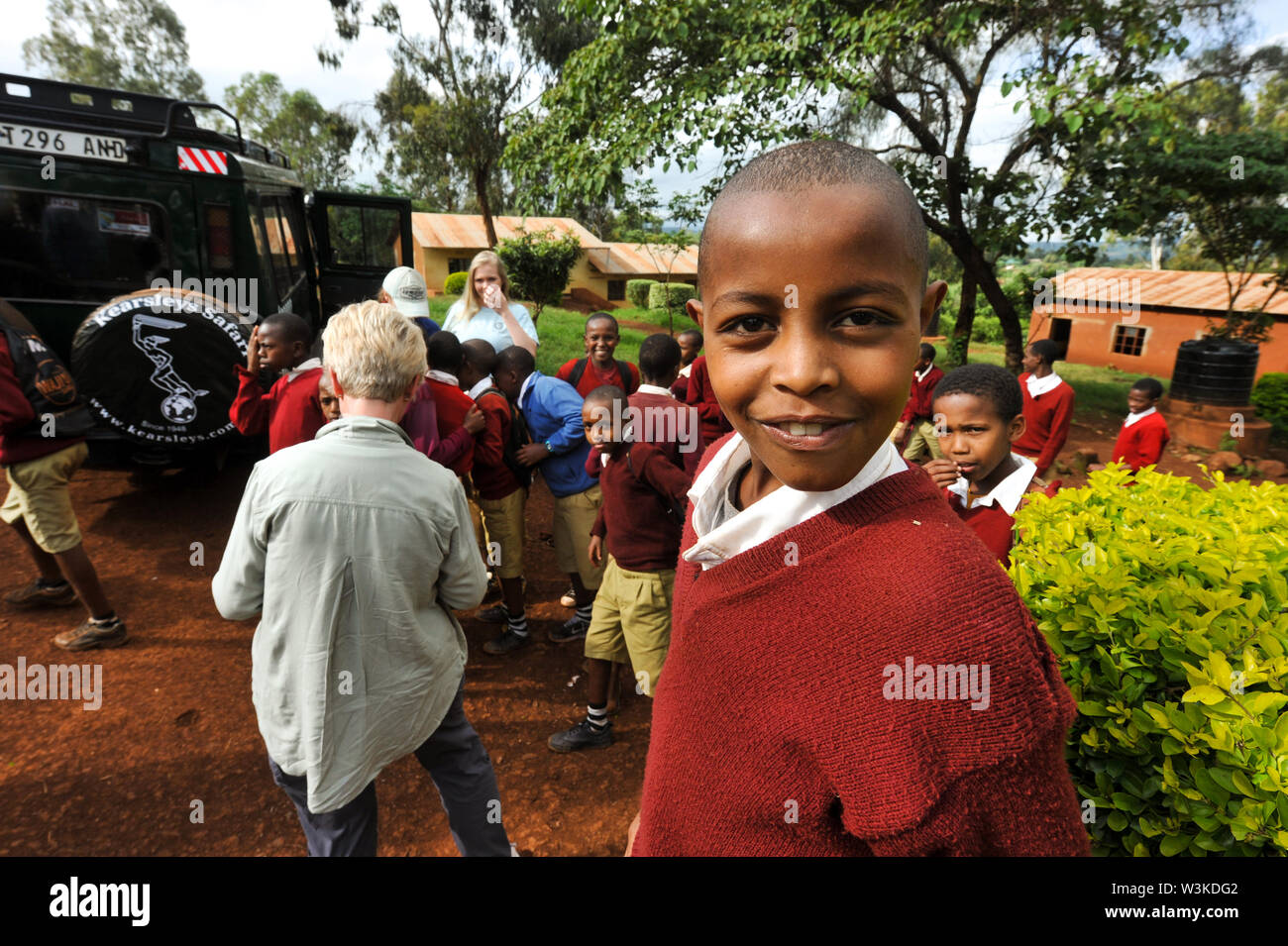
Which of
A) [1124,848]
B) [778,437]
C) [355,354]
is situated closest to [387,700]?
[355,354]

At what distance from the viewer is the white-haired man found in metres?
1.92

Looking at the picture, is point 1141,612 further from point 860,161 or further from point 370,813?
point 370,813

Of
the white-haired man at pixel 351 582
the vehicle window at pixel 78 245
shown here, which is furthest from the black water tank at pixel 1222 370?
the vehicle window at pixel 78 245

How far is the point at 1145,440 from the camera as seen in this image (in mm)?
4785

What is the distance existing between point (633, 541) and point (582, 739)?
1061 millimetres

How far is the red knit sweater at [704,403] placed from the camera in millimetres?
4961

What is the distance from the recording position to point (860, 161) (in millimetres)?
830

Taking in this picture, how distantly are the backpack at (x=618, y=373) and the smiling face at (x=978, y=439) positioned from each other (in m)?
2.72

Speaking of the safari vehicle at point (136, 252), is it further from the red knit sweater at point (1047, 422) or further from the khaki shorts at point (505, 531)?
the red knit sweater at point (1047, 422)

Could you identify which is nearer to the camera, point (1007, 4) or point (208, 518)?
point (208, 518)

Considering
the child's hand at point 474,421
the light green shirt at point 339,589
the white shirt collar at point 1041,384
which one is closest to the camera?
the light green shirt at point 339,589

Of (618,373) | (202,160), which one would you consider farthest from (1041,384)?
(202,160)

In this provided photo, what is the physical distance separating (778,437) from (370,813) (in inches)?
82.0

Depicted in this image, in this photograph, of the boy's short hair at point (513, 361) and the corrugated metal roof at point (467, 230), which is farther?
the corrugated metal roof at point (467, 230)
